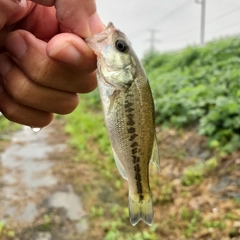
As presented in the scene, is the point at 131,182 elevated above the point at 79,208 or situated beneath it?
elevated above

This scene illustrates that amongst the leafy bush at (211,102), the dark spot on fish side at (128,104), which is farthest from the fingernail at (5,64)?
the leafy bush at (211,102)

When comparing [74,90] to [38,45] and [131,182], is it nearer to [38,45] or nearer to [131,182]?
[38,45]

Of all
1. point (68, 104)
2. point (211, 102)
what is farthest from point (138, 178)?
point (211, 102)

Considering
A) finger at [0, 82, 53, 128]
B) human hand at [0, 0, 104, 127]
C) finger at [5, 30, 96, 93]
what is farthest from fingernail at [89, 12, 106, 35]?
finger at [0, 82, 53, 128]

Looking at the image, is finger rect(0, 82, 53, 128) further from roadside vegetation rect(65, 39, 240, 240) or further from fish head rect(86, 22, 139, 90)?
roadside vegetation rect(65, 39, 240, 240)

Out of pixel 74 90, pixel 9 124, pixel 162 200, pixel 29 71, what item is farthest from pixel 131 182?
pixel 9 124

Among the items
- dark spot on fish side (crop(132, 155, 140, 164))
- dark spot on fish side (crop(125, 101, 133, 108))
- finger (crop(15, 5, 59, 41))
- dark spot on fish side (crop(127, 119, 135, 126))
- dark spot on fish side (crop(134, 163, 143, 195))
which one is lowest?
dark spot on fish side (crop(134, 163, 143, 195))

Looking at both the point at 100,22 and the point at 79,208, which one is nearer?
the point at 100,22

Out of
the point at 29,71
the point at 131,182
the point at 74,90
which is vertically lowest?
the point at 131,182
